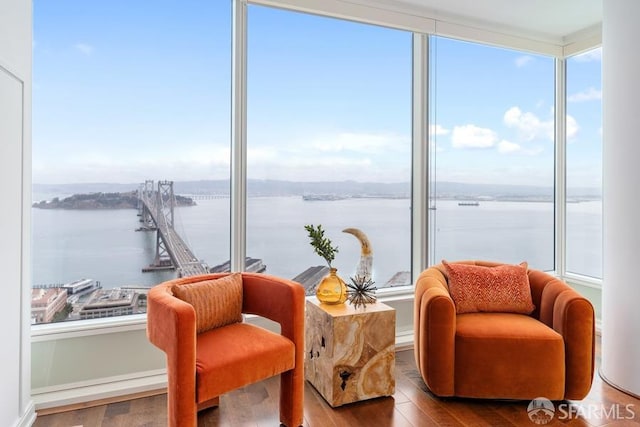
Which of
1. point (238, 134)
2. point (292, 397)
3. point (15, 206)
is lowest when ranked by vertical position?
point (292, 397)

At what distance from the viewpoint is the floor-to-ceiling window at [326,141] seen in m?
3.12

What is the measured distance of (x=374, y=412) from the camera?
92.0 inches

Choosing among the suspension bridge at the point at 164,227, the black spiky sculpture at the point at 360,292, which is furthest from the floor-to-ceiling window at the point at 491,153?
the suspension bridge at the point at 164,227

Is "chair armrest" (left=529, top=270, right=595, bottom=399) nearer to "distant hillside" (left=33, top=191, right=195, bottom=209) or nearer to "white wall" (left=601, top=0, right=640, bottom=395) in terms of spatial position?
"white wall" (left=601, top=0, right=640, bottom=395)

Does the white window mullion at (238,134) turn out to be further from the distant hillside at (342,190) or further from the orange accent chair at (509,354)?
the orange accent chair at (509,354)

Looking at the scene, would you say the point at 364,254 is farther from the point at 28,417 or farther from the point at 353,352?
the point at 28,417

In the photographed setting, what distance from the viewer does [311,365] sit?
8.71ft

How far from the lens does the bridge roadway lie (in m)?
2.83

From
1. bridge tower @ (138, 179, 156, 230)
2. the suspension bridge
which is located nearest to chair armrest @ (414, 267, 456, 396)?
the suspension bridge

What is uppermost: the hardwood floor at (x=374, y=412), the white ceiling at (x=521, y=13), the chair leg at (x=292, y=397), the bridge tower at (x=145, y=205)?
the white ceiling at (x=521, y=13)

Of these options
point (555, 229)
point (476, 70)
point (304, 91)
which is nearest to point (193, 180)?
point (304, 91)

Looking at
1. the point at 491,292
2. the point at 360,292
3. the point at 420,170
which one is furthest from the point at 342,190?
the point at 491,292

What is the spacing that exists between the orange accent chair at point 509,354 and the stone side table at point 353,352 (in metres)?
0.23

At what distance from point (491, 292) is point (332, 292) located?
1.05 m
